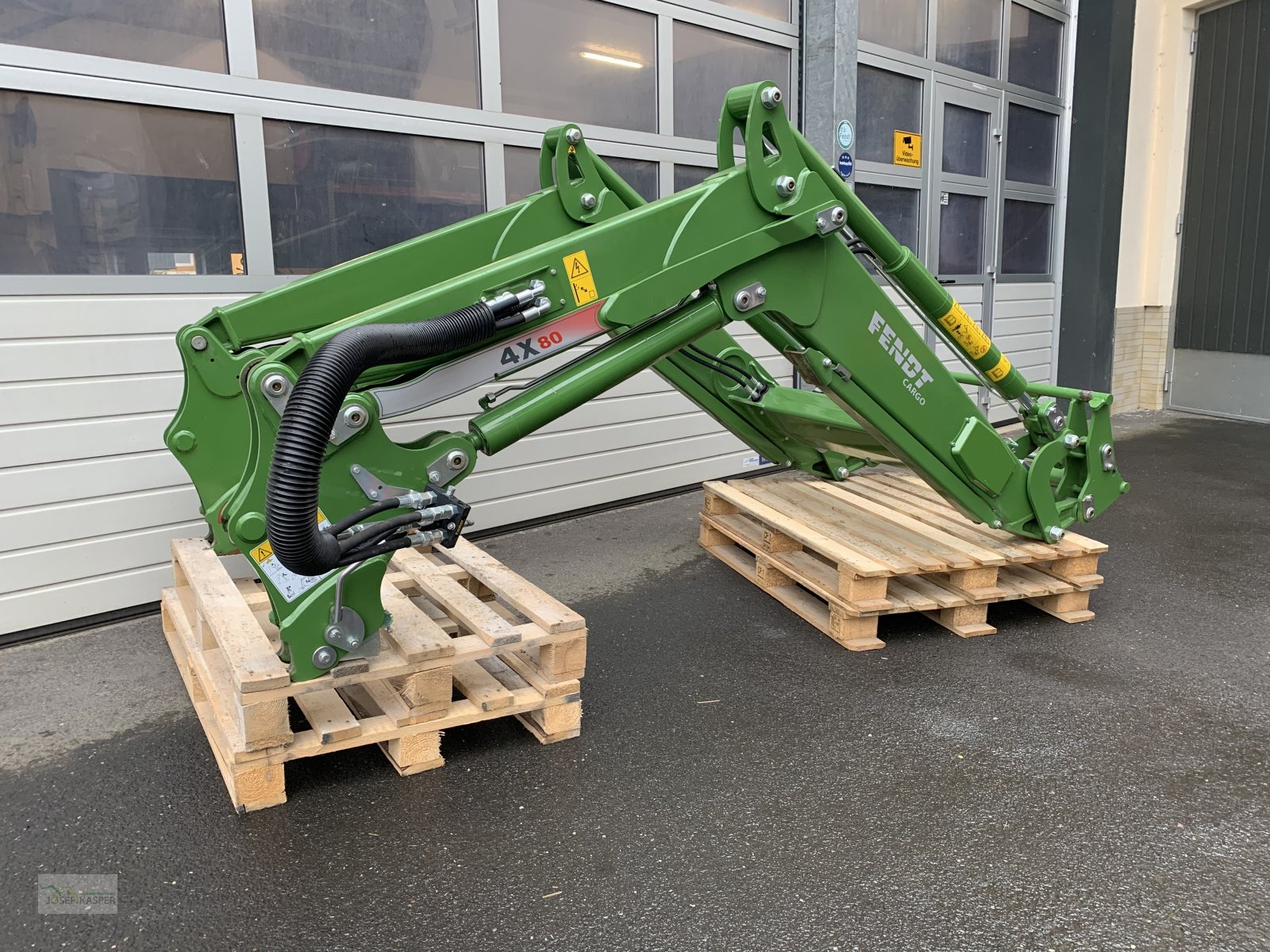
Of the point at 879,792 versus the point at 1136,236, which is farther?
the point at 1136,236

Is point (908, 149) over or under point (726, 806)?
over

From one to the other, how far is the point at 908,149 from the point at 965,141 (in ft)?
3.39

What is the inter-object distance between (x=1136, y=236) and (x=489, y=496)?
866 centimetres

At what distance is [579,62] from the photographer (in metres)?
5.84

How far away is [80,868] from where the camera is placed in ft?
8.59

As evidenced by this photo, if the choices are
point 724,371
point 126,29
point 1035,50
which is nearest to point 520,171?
point 724,371

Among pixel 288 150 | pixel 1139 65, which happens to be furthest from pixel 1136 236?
pixel 288 150

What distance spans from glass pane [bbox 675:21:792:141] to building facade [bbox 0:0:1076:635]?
2 cm

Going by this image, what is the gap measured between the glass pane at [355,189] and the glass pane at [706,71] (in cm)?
184

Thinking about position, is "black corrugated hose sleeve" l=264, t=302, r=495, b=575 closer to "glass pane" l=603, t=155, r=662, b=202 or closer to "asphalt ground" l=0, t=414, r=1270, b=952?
"asphalt ground" l=0, t=414, r=1270, b=952

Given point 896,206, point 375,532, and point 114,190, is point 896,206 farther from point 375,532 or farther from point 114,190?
point 375,532

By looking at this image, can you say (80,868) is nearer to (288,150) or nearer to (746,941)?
(746,941)

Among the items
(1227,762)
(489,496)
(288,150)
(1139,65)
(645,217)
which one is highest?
(1139,65)

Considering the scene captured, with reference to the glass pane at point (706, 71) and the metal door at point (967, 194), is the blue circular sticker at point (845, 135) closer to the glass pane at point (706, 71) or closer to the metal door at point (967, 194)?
the glass pane at point (706, 71)
